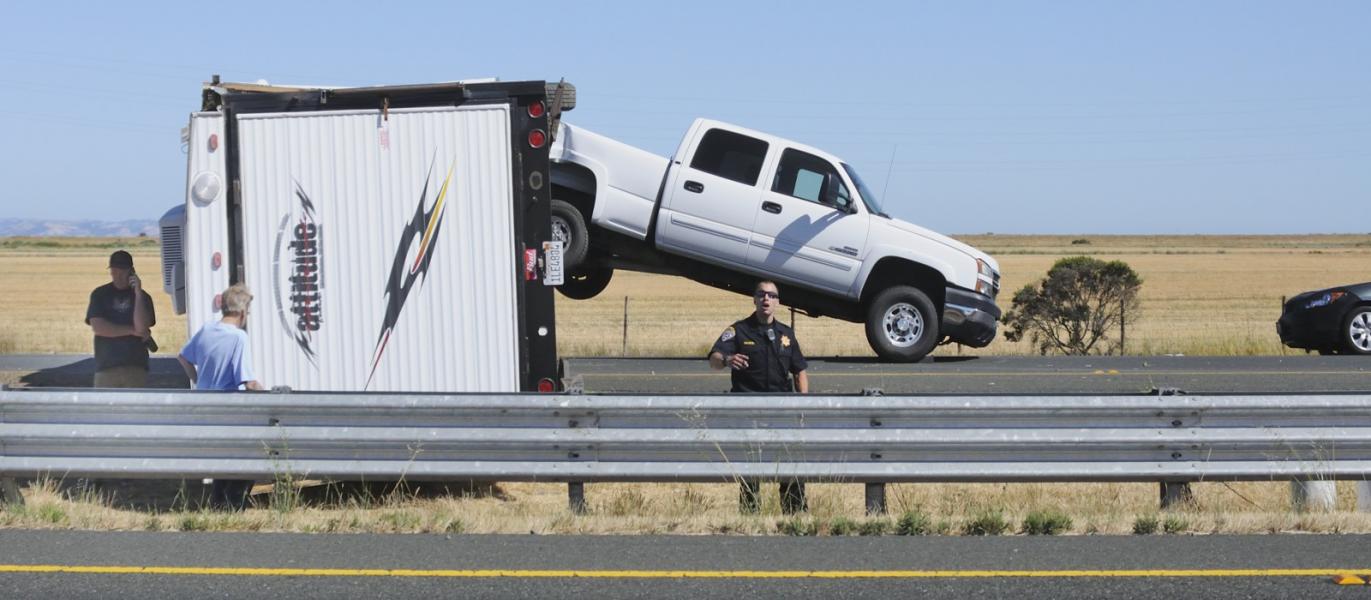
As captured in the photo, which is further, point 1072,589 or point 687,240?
point 687,240

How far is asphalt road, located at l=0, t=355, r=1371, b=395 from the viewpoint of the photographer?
567 inches

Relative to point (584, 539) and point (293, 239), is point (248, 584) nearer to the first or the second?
point (584, 539)

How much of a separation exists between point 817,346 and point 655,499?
61.7ft

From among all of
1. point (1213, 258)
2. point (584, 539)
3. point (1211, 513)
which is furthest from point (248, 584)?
point (1213, 258)

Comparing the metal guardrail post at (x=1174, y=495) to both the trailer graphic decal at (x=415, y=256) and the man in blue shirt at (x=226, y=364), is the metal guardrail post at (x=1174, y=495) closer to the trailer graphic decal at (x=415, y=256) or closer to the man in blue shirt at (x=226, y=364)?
the trailer graphic decal at (x=415, y=256)

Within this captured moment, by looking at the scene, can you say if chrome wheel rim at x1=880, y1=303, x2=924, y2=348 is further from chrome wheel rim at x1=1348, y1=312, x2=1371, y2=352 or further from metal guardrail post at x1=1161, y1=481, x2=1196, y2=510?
metal guardrail post at x1=1161, y1=481, x2=1196, y2=510

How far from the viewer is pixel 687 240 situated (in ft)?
49.9

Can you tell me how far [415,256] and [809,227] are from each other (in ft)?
23.3

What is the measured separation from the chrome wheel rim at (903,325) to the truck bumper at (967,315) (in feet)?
0.94

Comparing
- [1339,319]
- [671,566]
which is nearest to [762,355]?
[671,566]

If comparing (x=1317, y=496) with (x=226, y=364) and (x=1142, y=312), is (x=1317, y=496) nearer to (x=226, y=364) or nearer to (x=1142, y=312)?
(x=226, y=364)

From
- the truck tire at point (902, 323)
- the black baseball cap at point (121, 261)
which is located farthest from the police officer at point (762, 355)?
the truck tire at point (902, 323)

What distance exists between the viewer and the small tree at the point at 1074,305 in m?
25.7

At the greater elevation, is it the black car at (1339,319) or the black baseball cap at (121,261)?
the black baseball cap at (121,261)
